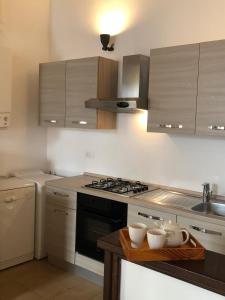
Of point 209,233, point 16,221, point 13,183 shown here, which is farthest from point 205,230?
point 13,183

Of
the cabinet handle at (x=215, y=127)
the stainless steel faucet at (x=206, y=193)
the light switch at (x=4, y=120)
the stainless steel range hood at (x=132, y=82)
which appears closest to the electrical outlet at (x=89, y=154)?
the stainless steel range hood at (x=132, y=82)

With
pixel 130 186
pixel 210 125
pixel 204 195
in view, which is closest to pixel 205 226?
pixel 204 195

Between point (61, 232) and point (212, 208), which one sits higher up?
point (212, 208)

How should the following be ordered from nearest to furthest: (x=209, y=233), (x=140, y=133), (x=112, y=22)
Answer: (x=209, y=233) < (x=140, y=133) < (x=112, y=22)

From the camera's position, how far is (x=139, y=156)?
3488 mm

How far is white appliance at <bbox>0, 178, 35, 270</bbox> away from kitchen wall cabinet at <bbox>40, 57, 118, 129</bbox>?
85 centimetres

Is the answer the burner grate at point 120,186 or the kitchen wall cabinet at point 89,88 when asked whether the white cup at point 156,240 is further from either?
the kitchen wall cabinet at point 89,88

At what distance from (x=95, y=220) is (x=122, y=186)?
42 centimetres

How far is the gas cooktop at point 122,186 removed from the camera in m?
3.04

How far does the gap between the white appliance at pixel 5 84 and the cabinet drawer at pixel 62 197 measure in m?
0.95

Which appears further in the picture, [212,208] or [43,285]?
[43,285]

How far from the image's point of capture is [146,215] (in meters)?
2.71

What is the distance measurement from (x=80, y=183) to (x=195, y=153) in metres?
1.20

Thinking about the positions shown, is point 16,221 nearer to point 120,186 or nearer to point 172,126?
point 120,186
